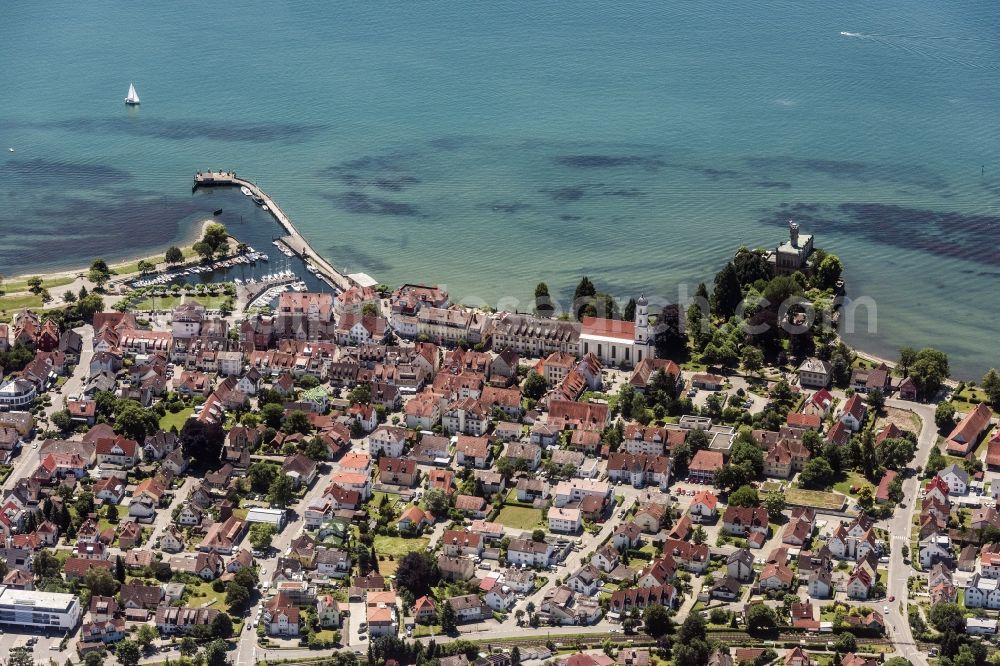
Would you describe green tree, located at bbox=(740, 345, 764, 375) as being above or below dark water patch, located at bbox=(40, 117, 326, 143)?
below

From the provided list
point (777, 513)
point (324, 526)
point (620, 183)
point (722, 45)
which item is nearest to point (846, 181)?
point (620, 183)

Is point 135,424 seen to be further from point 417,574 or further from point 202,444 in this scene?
point 417,574


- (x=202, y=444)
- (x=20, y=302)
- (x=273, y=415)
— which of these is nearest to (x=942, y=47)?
(x=20, y=302)

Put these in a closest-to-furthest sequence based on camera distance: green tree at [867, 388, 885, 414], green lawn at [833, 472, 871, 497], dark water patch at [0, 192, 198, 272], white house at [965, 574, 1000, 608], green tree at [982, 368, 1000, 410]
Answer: white house at [965, 574, 1000, 608], green lawn at [833, 472, 871, 497], green tree at [867, 388, 885, 414], green tree at [982, 368, 1000, 410], dark water patch at [0, 192, 198, 272]

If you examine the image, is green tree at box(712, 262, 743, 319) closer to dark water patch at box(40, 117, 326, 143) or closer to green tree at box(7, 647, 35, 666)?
green tree at box(7, 647, 35, 666)

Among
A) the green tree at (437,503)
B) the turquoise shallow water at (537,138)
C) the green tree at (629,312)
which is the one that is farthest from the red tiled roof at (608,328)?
the green tree at (437,503)

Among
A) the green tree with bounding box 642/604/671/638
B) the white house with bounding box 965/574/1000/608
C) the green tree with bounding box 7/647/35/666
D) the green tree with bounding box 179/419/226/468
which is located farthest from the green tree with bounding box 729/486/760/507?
the green tree with bounding box 7/647/35/666
